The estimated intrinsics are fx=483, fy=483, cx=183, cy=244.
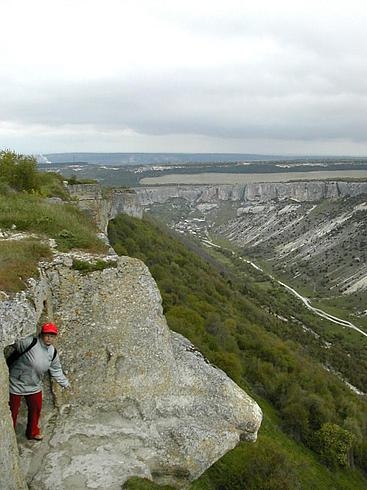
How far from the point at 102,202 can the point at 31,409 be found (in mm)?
26972

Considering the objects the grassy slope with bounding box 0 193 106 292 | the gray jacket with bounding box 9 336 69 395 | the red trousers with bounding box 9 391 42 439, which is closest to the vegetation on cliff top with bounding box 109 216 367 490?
the red trousers with bounding box 9 391 42 439

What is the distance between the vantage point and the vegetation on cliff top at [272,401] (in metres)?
14.7

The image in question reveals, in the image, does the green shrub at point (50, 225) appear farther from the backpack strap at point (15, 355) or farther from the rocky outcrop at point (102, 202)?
the rocky outcrop at point (102, 202)

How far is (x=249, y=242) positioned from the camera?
15500cm

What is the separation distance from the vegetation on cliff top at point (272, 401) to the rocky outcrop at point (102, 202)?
9.52ft

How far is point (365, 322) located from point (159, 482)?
71.9 meters

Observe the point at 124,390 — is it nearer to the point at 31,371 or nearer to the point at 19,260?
the point at 31,371

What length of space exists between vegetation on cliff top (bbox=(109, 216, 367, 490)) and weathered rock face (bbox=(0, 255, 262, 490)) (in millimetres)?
2049

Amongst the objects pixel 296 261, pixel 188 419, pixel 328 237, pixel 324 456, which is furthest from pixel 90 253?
pixel 328 237

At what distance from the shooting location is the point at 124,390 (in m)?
11.0

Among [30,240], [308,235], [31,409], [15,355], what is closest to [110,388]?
[31,409]

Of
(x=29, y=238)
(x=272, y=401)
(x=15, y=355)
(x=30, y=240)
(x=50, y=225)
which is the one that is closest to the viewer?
(x=15, y=355)

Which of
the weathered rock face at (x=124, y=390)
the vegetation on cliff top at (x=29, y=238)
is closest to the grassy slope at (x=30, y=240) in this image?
the vegetation on cliff top at (x=29, y=238)

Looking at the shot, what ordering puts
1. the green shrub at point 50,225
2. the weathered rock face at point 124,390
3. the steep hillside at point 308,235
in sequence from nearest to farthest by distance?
1. the weathered rock face at point 124,390
2. the green shrub at point 50,225
3. the steep hillside at point 308,235
